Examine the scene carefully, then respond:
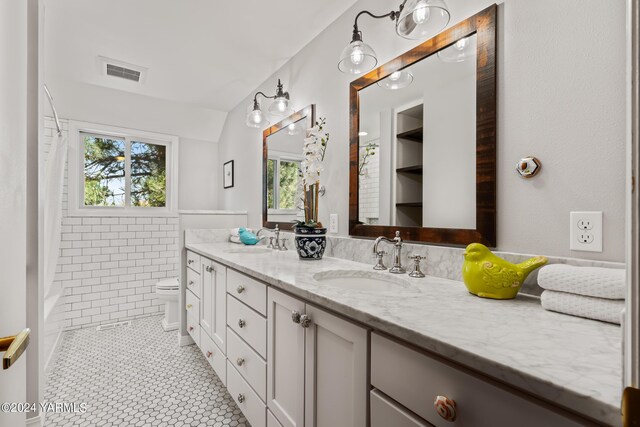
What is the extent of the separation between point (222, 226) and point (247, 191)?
17.6 inches

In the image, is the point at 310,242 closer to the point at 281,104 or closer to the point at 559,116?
the point at 281,104

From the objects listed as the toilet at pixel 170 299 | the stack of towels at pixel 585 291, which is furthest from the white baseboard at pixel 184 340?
the stack of towels at pixel 585 291

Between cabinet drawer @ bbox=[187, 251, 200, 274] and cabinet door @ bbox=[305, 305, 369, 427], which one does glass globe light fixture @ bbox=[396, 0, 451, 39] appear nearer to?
cabinet door @ bbox=[305, 305, 369, 427]

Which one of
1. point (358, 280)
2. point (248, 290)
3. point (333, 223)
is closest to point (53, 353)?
point (248, 290)

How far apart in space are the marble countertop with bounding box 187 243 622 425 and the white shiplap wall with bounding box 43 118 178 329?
2980 mm

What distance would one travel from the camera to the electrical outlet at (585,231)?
87 centimetres

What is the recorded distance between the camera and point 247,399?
1508mm

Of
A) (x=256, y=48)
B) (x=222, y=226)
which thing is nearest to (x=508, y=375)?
(x=256, y=48)

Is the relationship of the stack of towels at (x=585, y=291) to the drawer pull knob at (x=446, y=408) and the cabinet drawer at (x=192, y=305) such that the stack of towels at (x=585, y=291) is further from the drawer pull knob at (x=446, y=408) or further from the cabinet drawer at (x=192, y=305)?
the cabinet drawer at (x=192, y=305)

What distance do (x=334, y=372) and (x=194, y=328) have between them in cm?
191

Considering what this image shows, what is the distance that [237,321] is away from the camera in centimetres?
164

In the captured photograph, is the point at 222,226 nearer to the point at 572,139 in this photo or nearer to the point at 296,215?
the point at 296,215

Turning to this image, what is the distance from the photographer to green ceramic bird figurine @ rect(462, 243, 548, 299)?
927mm

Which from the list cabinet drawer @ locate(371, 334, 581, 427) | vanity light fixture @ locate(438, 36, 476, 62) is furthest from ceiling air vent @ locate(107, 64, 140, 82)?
cabinet drawer @ locate(371, 334, 581, 427)
